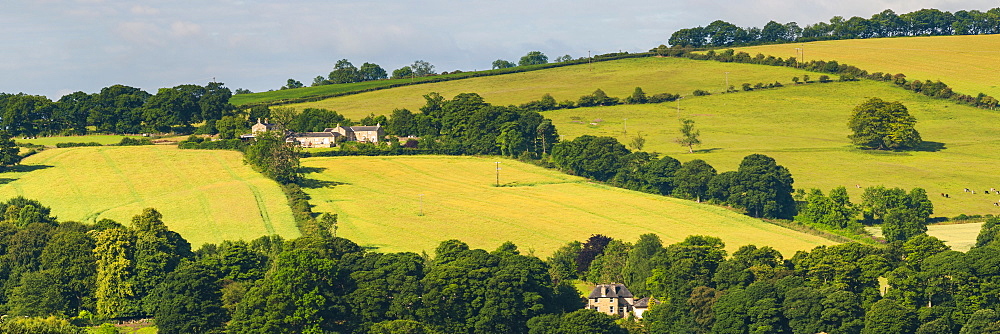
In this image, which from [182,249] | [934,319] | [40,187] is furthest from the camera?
[40,187]

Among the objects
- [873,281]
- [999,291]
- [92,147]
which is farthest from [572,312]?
[92,147]

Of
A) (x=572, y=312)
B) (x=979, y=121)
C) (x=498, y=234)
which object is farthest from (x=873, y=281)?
(x=979, y=121)

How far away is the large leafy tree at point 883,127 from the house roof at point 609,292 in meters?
77.0

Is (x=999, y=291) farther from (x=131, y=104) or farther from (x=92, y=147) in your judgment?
(x=131, y=104)

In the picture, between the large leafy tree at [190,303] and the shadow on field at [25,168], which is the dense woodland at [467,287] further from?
the shadow on field at [25,168]

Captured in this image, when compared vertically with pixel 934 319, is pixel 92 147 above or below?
above

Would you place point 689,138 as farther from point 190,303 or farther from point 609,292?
point 190,303

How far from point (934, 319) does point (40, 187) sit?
9771 centimetres

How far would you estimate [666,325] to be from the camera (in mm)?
91125

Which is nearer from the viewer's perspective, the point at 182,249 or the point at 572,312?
the point at 572,312

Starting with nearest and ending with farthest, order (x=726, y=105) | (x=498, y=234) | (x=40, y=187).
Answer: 1. (x=498, y=234)
2. (x=40, y=187)
3. (x=726, y=105)

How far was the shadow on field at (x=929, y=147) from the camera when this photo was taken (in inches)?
6398

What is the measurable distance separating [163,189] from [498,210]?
39.2 m

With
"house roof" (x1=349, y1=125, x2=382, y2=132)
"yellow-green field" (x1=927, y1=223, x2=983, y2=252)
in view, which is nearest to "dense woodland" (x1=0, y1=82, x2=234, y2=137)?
"house roof" (x1=349, y1=125, x2=382, y2=132)
